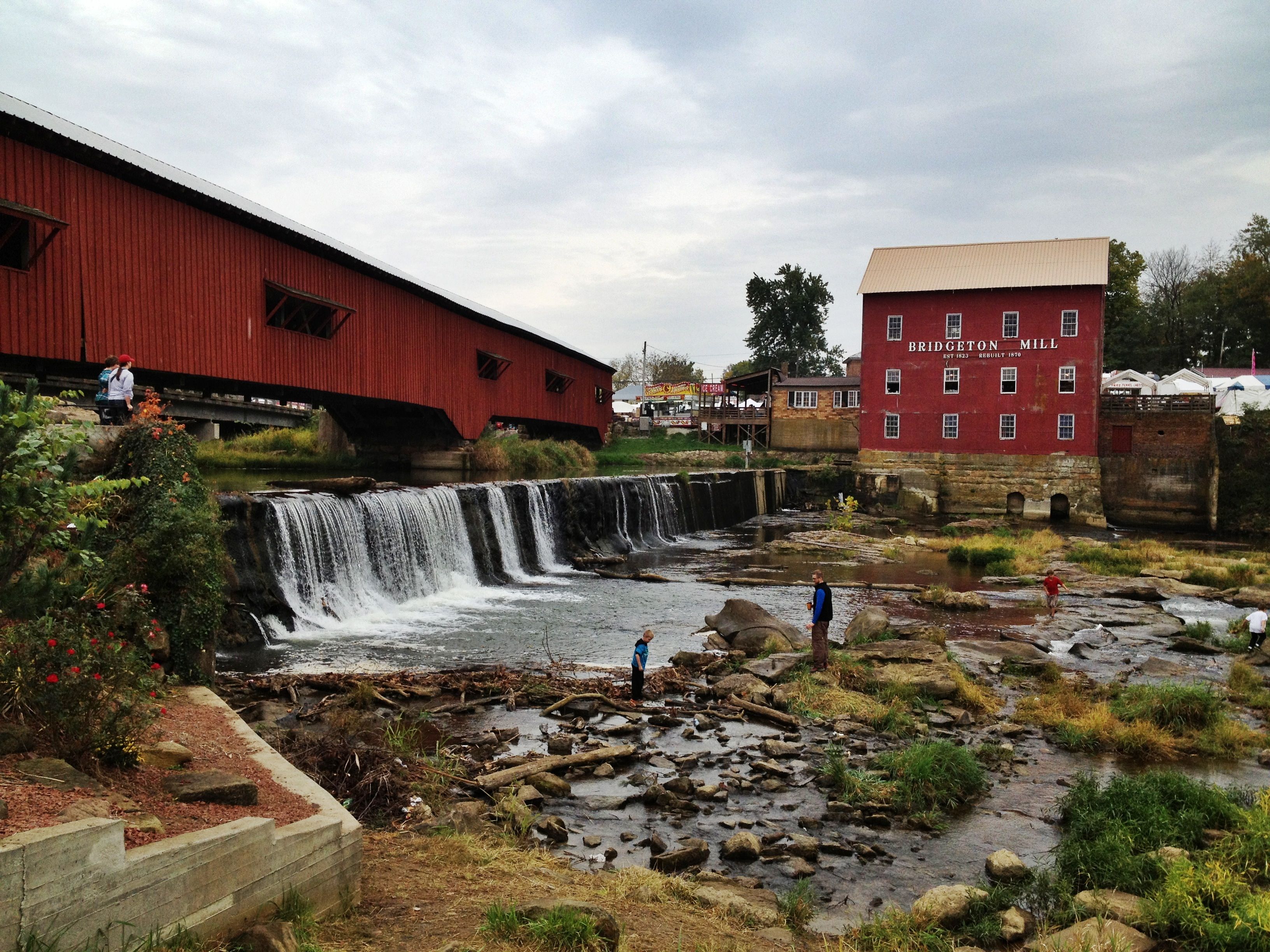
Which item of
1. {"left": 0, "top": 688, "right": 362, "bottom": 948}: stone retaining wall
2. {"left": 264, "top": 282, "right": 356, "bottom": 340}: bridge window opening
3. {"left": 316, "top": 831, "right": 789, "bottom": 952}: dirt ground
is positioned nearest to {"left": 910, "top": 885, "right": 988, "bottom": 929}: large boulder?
{"left": 316, "top": 831, "right": 789, "bottom": 952}: dirt ground

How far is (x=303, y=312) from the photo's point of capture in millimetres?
24500

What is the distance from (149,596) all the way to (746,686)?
763 centimetres

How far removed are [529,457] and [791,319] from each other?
156 feet

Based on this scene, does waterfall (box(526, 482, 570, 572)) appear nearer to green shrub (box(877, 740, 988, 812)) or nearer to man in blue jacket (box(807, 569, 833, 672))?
man in blue jacket (box(807, 569, 833, 672))

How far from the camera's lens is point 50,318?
16.7m

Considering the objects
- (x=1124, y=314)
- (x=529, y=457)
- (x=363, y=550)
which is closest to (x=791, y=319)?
(x=1124, y=314)

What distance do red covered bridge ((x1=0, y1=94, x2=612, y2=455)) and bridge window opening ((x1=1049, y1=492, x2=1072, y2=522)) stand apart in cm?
2655

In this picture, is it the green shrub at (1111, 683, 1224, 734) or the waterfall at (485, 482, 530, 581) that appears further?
the waterfall at (485, 482, 530, 581)

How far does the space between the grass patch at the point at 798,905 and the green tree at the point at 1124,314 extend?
60.8 meters

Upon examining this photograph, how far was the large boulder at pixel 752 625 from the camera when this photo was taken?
583 inches

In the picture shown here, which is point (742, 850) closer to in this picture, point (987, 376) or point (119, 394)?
point (119, 394)

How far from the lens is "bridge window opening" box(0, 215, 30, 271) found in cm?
1590

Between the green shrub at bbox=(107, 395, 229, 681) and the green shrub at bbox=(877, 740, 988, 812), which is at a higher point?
the green shrub at bbox=(107, 395, 229, 681)

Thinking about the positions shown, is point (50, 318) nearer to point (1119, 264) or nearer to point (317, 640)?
point (317, 640)
